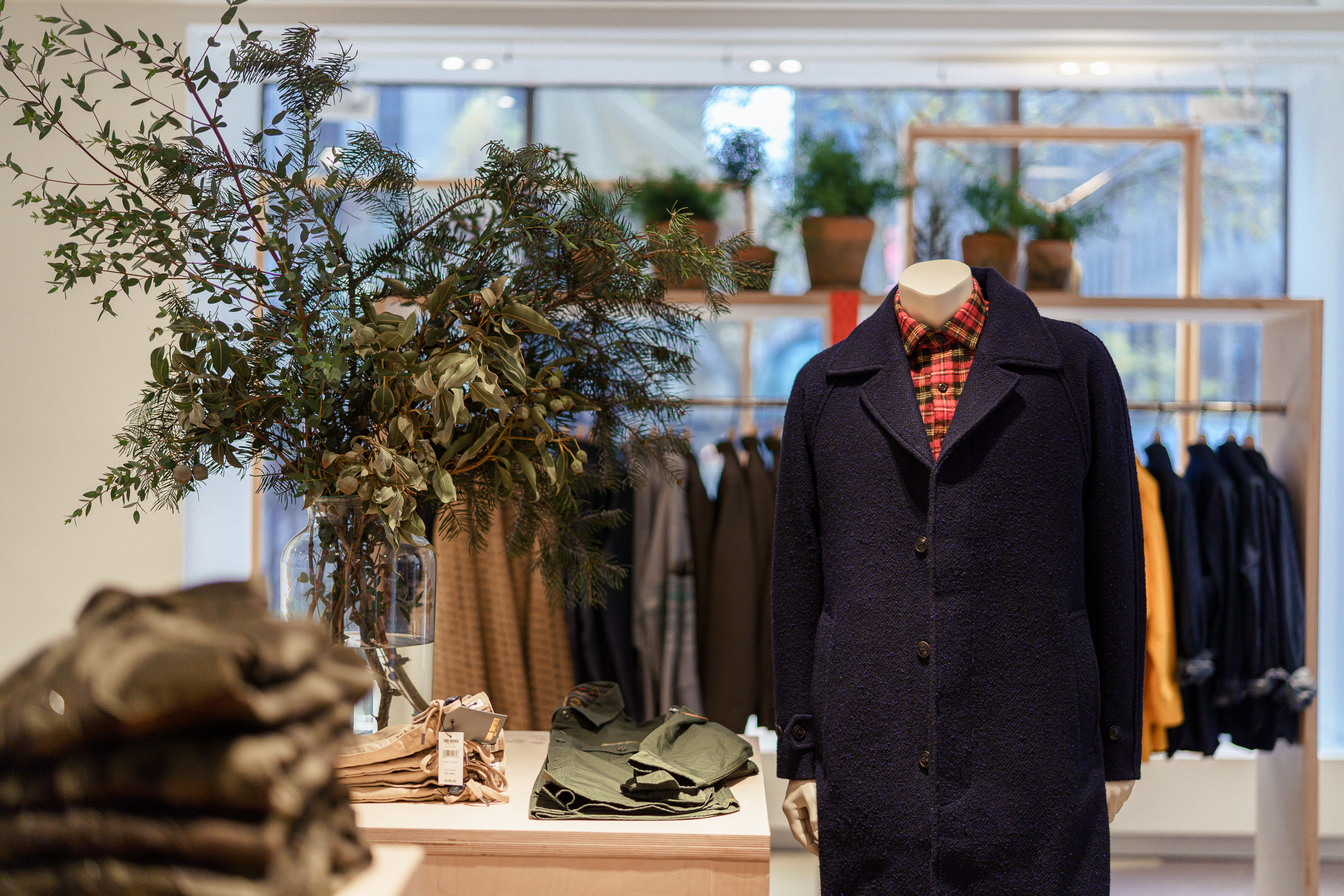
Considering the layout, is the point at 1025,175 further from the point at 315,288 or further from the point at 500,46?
the point at 315,288

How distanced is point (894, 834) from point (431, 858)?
26.6 inches

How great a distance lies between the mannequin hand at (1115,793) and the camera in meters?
1.55

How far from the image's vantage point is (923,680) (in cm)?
152

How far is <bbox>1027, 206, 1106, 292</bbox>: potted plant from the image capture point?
305 cm

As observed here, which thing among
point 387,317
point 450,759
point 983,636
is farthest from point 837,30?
point 450,759

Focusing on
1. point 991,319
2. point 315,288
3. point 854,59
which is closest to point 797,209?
point 854,59

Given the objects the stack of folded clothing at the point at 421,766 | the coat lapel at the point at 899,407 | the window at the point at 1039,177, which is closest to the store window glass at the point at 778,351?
the window at the point at 1039,177

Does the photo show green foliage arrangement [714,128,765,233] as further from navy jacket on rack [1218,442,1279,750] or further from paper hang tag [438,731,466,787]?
paper hang tag [438,731,466,787]

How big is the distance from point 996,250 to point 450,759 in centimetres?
229

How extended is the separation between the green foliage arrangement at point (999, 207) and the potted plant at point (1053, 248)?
28mm

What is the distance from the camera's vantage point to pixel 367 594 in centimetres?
162

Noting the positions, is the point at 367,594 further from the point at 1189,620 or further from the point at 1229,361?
the point at 1229,361

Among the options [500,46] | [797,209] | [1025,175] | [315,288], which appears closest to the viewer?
[315,288]

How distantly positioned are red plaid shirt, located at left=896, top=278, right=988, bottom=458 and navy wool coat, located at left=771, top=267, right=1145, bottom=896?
0.05m
